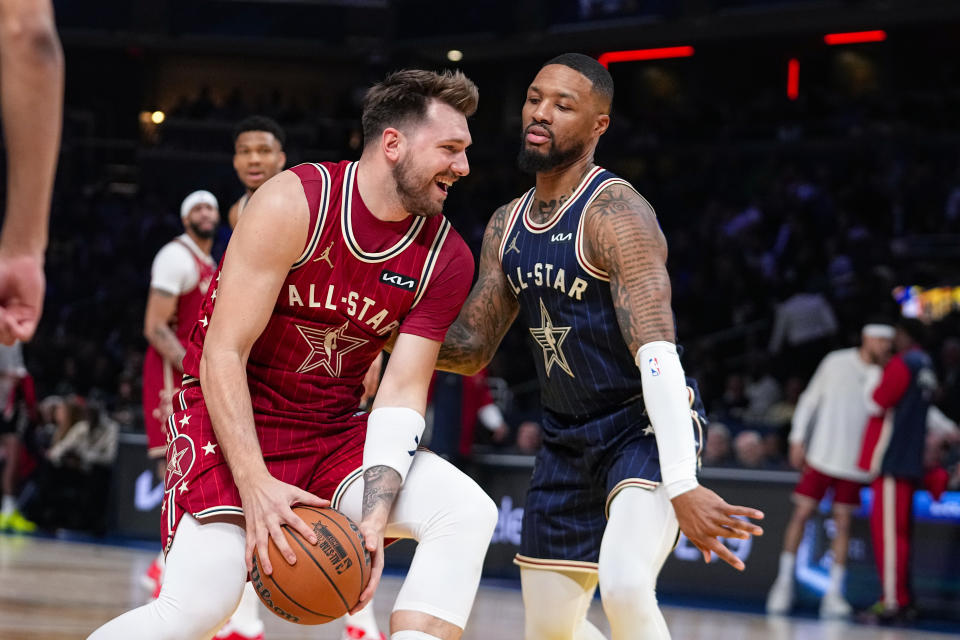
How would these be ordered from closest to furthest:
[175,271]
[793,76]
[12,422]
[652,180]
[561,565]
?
[561,565] < [175,271] < [12,422] < [652,180] < [793,76]

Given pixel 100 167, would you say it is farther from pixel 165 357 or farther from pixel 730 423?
pixel 165 357

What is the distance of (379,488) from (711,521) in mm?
899

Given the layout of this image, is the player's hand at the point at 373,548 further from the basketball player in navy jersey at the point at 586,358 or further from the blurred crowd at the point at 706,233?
the blurred crowd at the point at 706,233

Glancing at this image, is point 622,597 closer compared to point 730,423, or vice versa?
point 622,597

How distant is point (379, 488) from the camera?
342cm

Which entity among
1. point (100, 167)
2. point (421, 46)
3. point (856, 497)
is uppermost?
point (421, 46)

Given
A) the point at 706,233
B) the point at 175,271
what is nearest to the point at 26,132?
the point at 175,271

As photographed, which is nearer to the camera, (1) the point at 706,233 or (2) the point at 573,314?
(2) the point at 573,314

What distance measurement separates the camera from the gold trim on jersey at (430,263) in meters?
3.67

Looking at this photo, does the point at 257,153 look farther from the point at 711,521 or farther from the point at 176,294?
the point at 711,521

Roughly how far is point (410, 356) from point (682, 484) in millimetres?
855

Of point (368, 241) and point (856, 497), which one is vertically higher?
point (368, 241)

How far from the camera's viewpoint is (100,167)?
23438 mm

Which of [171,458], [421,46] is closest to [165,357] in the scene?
[171,458]
